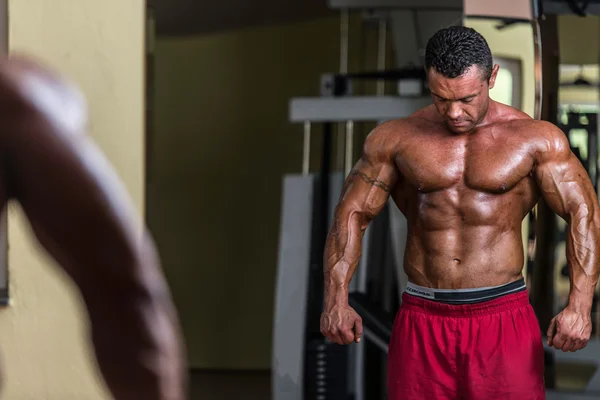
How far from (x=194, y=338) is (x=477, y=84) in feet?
18.3

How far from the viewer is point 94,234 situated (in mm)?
1022

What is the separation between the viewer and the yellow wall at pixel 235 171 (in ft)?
25.8

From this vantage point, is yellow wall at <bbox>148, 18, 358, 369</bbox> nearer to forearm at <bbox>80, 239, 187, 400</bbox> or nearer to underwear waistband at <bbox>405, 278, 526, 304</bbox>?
underwear waistband at <bbox>405, 278, 526, 304</bbox>

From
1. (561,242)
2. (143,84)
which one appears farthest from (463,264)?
(561,242)

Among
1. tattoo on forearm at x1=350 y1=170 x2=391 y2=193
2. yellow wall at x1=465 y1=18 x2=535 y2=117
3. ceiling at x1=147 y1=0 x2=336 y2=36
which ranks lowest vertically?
tattoo on forearm at x1=350 y1=170 x2=391 y2=193

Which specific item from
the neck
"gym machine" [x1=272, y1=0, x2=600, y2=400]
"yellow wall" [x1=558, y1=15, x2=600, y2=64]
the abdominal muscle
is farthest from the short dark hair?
"yellow wall" [x1=558, y1=15, x2=600, y2=64]

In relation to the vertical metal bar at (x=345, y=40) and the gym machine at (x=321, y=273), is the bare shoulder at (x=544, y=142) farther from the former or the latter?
the vertical metal bar at (x=345, y=40)

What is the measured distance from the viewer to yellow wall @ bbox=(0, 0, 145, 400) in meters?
3.84

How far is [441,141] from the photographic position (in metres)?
2.89

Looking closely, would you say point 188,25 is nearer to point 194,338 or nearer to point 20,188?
point 194,338

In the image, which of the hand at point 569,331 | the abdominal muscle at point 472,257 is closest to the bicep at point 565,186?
the abdominal muscle at point 472,257

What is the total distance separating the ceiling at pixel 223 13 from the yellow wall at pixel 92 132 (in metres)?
2.81

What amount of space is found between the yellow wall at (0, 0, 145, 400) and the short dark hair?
151 centimetres

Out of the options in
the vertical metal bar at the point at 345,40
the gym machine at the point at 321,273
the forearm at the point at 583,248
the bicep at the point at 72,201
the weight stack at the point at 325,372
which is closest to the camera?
the bicep at the point at 72,201
